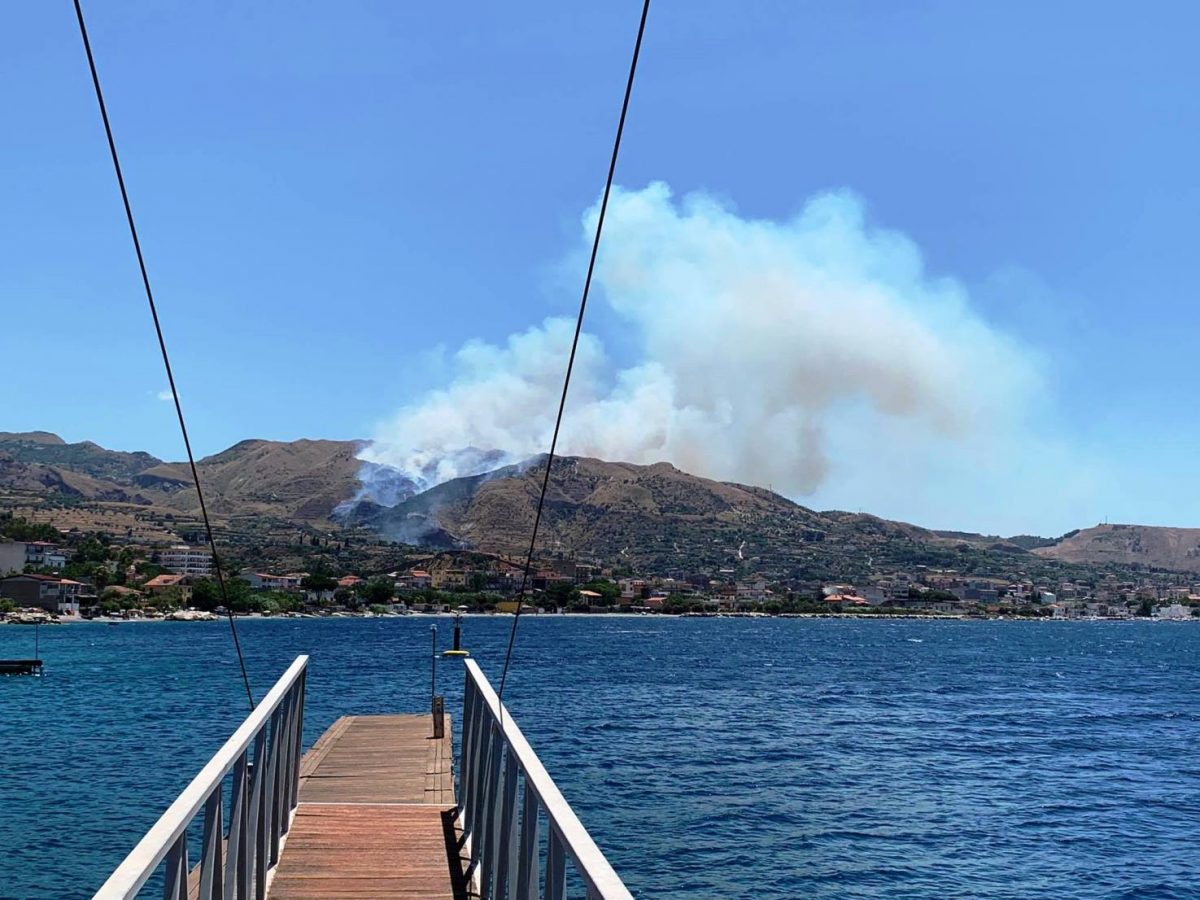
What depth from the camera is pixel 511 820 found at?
287 inches

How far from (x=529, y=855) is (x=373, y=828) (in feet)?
15.2

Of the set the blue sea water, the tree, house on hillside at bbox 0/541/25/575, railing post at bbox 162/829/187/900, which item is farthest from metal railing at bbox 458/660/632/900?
house on hillside at bbox 0/541/25/575

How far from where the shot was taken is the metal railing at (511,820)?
4551 millimetres

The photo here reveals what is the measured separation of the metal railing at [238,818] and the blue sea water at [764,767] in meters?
10.6

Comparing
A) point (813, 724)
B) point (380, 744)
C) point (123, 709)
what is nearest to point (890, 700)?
point (813, 724)

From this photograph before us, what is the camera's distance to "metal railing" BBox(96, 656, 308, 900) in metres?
4.20

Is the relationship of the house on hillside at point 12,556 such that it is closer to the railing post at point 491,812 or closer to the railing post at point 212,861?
the railing post at point 491,812

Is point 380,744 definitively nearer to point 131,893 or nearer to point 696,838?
point 696,838

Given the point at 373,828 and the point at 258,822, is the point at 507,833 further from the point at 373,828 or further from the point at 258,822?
the point at 373,828

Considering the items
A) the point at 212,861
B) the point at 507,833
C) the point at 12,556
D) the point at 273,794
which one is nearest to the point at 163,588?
the point at 12,556

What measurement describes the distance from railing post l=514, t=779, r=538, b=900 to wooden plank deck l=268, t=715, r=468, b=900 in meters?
2.28

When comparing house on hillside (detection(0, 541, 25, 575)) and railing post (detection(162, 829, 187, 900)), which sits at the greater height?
house on hillside (detection(0, 541, 25, 575))

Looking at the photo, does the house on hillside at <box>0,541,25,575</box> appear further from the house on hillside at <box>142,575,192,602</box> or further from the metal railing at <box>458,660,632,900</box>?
the metal railing at <box>458,660,632,900</box>

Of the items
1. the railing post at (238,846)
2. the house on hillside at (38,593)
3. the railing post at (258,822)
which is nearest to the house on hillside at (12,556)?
the house on hillside at (38,593)
